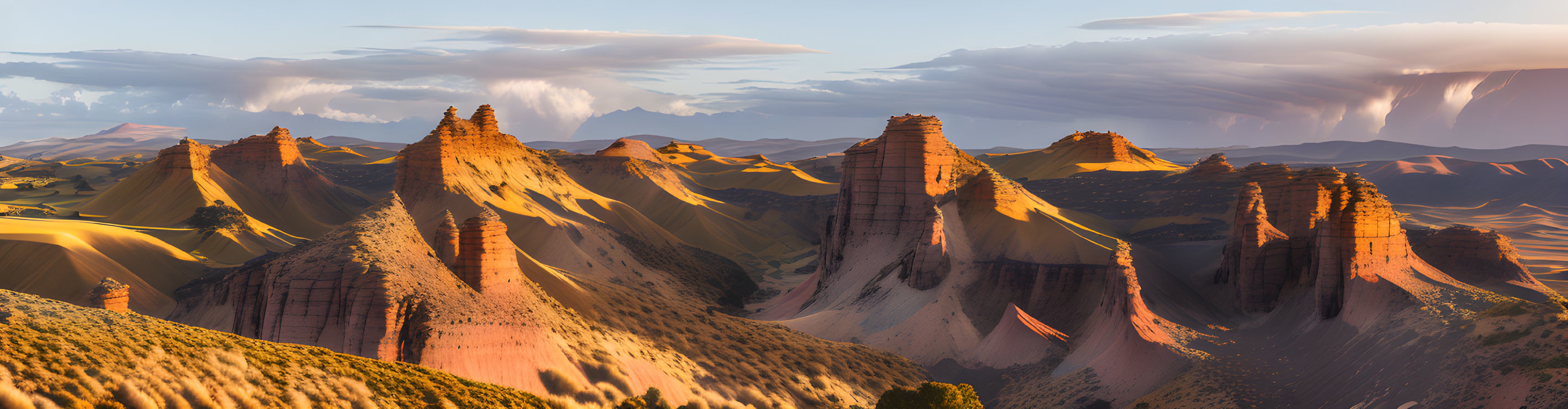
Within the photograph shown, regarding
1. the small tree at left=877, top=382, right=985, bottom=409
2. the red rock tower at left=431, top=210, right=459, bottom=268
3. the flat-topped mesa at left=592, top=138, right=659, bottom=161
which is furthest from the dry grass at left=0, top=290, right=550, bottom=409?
the flat-topped mesa at left=592, top=138, right=659, bottom=161

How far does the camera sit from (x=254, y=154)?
3450 inches

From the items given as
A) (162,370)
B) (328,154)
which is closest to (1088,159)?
(162,370)

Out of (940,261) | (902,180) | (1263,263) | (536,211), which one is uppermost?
(902,180)

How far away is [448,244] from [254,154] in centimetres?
6826

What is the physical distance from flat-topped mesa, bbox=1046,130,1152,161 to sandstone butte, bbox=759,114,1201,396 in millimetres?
51874

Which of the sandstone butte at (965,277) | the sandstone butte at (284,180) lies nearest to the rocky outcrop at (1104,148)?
the sandstone butte at (965,277)

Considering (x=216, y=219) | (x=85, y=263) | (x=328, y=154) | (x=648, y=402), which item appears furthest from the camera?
(x=328, y=154)

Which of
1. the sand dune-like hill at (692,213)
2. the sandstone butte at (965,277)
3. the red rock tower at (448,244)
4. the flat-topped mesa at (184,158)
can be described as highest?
the red rock tower at (448,244)

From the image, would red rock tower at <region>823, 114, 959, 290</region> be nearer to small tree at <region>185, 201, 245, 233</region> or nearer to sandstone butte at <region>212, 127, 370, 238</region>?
small tree at <region>185, 201, 245, 233</region>

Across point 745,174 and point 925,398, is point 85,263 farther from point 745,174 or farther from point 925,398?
point 745,174

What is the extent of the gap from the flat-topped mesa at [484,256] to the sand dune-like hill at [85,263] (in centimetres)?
2215

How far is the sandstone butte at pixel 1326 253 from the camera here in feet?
121

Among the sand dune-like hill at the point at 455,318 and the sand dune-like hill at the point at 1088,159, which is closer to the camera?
the sand dune-like hill at the point at 455,318

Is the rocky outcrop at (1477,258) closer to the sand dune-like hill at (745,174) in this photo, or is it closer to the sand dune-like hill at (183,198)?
the sand dune-like hill at (183,198)
